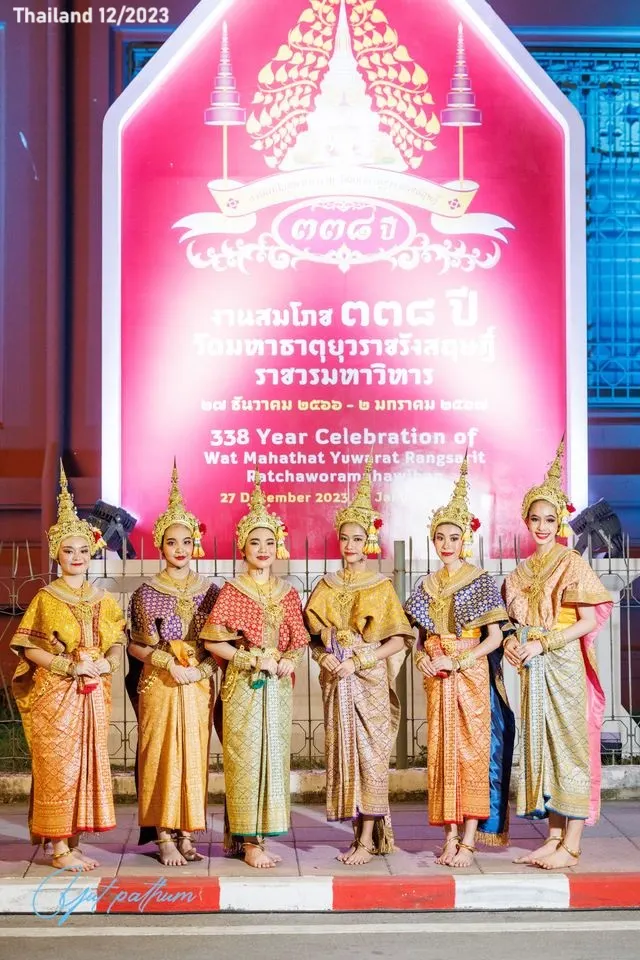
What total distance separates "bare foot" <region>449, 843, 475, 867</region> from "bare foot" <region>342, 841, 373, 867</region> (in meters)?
0.35

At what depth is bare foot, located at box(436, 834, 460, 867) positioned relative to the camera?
5.85 metres

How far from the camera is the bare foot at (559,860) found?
5.77 metres

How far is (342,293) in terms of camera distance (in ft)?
28.4

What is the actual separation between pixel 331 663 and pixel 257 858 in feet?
2.81

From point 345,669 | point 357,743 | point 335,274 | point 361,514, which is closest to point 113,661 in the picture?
point 345,669

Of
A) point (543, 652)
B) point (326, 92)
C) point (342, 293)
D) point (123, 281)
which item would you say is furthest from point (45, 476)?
point (543, 652)

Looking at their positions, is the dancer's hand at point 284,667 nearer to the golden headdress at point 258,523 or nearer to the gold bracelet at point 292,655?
the gold bracelet at point 292,655

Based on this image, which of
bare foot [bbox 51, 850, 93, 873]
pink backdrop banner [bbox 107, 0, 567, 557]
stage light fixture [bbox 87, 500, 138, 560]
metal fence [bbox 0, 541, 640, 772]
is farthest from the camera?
pink backdrop banner [bbox 107, 0, 567, 557]

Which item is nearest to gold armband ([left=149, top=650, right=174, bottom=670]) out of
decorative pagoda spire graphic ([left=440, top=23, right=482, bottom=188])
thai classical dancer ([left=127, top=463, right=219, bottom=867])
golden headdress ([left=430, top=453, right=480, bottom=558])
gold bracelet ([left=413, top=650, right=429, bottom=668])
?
thai classical dancer ([left=127, top=463, right=219, bottom=867])

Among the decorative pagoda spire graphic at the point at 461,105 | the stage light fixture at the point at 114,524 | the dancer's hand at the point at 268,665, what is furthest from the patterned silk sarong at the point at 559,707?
the decorative pagoda spire graphic at the point at 461,105

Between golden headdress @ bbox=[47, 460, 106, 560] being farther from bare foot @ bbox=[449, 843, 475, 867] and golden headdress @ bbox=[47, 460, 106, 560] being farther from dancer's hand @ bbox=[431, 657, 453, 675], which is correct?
bare foot @ bbox=[449, 843, 475, 867]

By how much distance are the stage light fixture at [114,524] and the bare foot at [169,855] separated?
2640 millimetres

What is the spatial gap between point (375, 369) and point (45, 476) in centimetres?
238

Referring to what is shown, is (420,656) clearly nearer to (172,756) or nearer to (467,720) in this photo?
(467,720)
